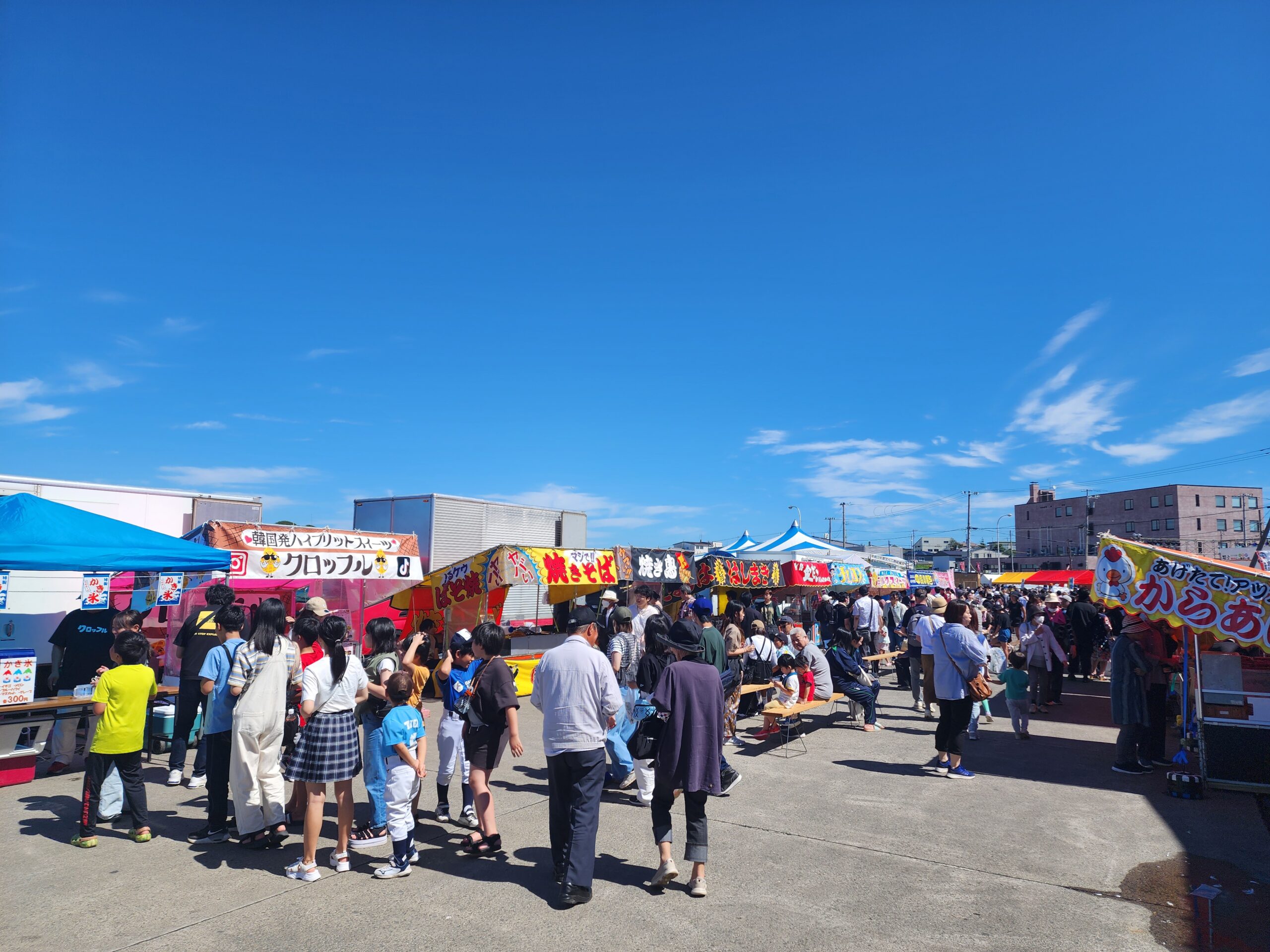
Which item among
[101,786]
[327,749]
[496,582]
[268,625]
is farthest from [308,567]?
[327,749]

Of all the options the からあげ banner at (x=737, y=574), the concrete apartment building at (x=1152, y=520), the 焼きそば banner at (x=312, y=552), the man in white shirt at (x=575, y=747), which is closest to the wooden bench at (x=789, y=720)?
the man in white shirt at (x=575, y=747)

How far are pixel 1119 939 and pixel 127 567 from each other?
872 centimetres

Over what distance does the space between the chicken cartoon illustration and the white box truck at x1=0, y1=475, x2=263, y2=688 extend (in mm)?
11947

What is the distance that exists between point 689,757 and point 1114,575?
5687 mm

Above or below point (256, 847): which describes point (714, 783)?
above

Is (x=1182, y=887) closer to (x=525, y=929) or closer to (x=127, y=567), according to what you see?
(x=525, y=929)

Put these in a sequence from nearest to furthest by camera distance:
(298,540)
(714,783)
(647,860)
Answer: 1. (714,783)
2. (647,860)
3. (298,540)

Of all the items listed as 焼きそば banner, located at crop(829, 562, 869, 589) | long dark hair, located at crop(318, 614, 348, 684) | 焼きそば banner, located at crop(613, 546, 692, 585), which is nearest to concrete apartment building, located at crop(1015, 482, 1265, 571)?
焼きそば banner, located at crop(829, 562, 869, 589)

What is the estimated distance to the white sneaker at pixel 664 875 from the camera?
4613 millimetres

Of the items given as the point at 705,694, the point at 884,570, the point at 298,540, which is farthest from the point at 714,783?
the point at 884,570

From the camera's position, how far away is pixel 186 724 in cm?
724

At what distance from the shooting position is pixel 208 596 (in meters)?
6.98

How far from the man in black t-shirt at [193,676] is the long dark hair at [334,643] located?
2370mm

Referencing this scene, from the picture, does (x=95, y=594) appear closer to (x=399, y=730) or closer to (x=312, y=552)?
(x=312, y=552)
